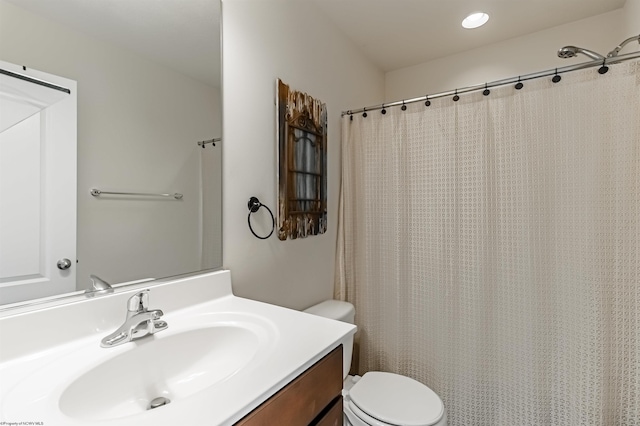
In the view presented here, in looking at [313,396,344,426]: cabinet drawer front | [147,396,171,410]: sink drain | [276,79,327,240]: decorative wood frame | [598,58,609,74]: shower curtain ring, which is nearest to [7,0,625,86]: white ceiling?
[276,79,327,240]: decorative wood frame

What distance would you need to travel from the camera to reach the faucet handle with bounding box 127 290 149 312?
2.59 feet

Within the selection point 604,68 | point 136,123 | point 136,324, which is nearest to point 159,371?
point 136,324

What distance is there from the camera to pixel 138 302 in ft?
2.63

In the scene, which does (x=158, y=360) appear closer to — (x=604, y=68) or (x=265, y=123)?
(x=265, y=123)

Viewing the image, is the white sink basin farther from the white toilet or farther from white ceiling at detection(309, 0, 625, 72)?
white ceiling at detection(309, 0, 625, 72)

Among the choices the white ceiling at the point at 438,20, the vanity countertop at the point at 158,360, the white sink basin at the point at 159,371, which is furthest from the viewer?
the white ceiling at the point at 438,20

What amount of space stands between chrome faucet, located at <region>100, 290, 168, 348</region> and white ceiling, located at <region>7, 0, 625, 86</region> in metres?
0.77

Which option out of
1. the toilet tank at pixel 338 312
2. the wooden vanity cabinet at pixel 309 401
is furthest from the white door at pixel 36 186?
the toilet tank at pixel 338 312

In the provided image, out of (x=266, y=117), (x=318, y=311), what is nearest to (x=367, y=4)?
(x=266, y=117)

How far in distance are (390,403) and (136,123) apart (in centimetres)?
149

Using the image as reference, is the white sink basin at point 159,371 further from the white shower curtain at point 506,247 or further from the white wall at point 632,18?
the white wall at point 632,18

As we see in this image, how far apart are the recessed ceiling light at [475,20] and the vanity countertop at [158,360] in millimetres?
2074

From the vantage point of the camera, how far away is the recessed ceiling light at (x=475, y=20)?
1.84 m

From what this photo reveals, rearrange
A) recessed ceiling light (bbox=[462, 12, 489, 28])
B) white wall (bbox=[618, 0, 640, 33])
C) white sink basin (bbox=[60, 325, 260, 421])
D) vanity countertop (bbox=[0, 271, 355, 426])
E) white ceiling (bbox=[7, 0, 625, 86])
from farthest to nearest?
recessed ceiling light (bbox=[462, 12, 489, 28]) < white wall (bbox=[618, 0, 640, 33]) < white ceiling (bbox=[7, 0, 625, 86]) < white sink basin (bbox=[60, 325, 260, 421]) < vanity countertop (bbox=[0, 271, 355, 426])
